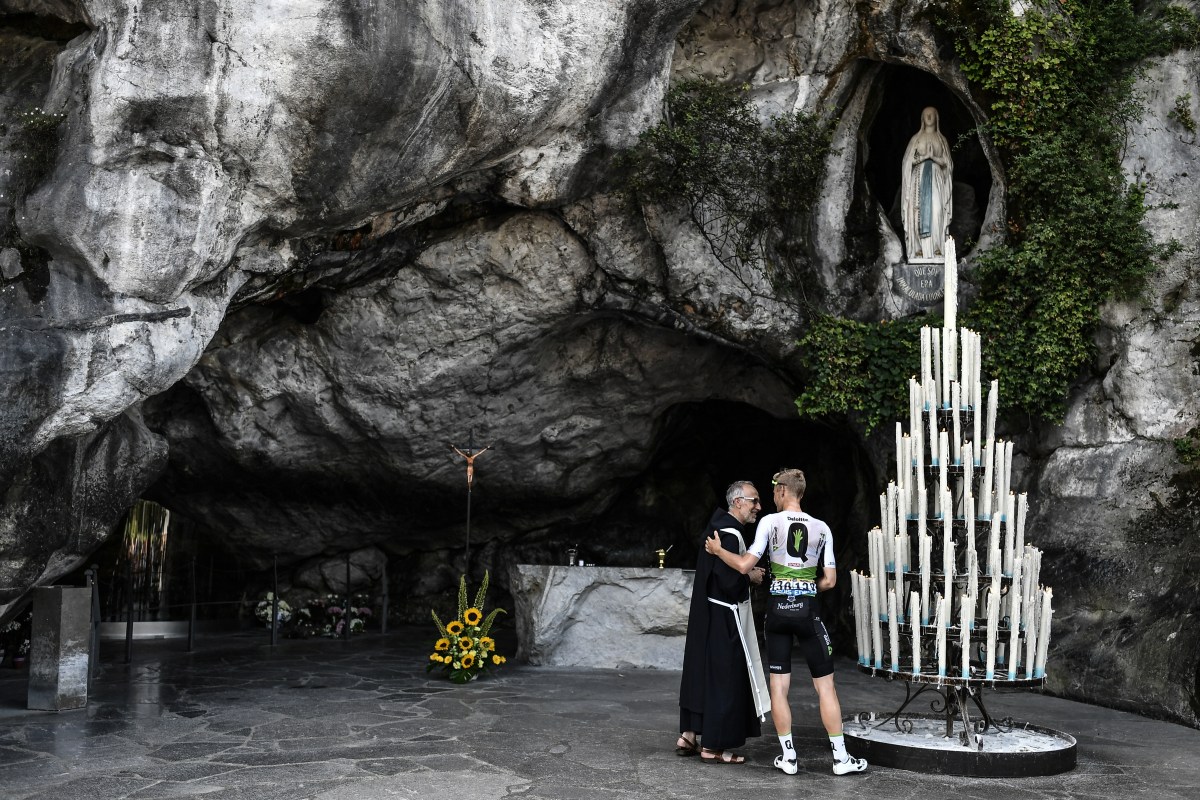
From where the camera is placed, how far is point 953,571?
6.09 m

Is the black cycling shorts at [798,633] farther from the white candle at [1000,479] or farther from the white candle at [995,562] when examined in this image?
the white candle at [1000,479]

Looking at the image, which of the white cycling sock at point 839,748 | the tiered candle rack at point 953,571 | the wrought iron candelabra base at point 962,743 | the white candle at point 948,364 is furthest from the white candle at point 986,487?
the white cycling sock at point 839,748

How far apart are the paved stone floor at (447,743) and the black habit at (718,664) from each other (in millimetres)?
226

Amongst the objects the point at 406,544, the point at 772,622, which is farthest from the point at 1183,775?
the point at 406,544

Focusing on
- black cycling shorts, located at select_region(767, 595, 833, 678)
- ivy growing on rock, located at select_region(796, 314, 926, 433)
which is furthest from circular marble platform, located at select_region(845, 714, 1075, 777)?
ivy growing on rock, located at select_region(796, 314, 926, 433)

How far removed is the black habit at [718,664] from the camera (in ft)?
19.8

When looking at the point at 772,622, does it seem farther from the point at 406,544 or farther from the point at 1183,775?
the point at 406,544

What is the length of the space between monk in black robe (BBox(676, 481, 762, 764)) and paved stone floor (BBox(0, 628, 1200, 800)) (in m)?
0.20

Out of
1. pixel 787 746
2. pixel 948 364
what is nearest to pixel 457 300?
pixel 948 364

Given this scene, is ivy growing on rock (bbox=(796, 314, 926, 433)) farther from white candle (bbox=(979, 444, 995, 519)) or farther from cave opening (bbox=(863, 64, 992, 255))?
white candle (bbox=(979, 444, 995, 519))

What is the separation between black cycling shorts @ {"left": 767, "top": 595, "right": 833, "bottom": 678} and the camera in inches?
232

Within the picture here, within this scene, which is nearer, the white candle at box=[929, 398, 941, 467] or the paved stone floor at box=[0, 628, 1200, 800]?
the paved stone floor at box=[0, 628, 1200, 800]

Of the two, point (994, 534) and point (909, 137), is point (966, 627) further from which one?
point (909, 137)

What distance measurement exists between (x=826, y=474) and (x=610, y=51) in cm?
629
